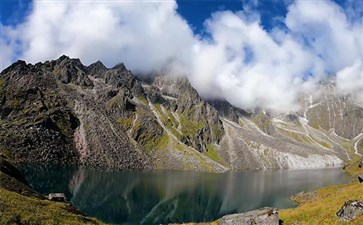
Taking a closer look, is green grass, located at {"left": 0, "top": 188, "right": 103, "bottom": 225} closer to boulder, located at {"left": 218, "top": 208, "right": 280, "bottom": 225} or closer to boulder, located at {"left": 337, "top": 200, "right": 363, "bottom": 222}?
boulder, located at {"left": 218, "top": 208, "right": 280, "bottom": 225}

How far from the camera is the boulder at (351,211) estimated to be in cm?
3638

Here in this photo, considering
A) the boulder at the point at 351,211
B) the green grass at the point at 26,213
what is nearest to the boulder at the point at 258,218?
the boulder at the point at 351,211

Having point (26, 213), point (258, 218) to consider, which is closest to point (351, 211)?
point (258, 218)

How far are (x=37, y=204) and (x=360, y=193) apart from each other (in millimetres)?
39712

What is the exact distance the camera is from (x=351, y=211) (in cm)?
3697

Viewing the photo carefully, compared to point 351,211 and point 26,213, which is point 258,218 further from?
point 26,213

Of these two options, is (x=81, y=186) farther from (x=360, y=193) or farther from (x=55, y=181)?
(x=360, y=193)

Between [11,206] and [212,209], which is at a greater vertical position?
[212,209]

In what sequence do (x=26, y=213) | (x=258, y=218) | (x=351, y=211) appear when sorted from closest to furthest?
(x=351, y=211), (x=26, y=213), (x=258, y=218)

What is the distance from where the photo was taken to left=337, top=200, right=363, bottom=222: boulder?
36384mm

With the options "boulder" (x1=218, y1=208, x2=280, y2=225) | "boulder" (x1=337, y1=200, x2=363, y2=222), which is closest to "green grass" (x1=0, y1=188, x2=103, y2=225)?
"boulder" (x1=218, y1=208, x2=280, y2=225)

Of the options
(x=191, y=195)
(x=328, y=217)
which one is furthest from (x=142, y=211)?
(x=328, y=217)

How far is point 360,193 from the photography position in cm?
4897

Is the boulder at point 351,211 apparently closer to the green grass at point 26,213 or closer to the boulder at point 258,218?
the boulder at point 258,218
